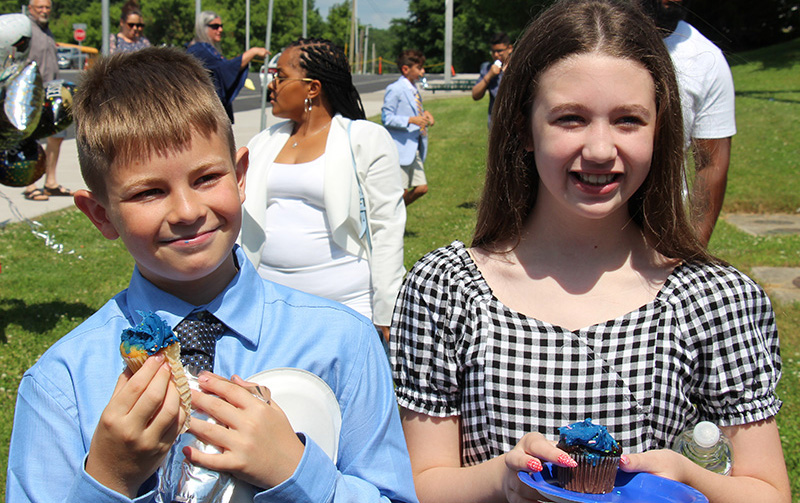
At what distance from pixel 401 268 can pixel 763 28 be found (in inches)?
1466

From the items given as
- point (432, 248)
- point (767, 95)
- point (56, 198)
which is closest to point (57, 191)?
point (56, 198)

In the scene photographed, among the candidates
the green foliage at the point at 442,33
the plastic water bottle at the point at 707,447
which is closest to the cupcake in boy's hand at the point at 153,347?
the plastic water bottle at the point at 707,447

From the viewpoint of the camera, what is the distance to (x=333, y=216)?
3.46 m

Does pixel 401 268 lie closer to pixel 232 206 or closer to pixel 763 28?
pixel 232 206

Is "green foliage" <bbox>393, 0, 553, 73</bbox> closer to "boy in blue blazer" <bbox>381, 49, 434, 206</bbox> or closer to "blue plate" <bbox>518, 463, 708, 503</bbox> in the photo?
"boy in blue blazer" <bbox>381, 49, 434, 206</bbox>

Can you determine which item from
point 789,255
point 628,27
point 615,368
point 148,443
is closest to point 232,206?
point 148,443

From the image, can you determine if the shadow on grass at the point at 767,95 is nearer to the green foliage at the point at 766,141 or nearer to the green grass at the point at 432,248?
the green foliage at the point at 766,141

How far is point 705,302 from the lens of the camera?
1846 millimetres

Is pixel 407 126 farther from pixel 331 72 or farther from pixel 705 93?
pixel 705 93

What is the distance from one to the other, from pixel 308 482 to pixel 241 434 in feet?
0.63

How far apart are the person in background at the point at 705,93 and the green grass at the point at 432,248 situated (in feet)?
0.68

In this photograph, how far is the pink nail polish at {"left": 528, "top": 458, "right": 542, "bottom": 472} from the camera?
154 cm

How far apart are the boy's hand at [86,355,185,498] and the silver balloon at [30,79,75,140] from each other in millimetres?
4044

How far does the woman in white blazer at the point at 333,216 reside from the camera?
11.5ft
